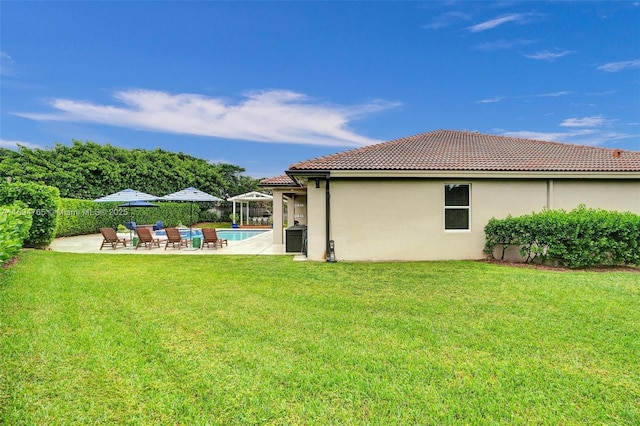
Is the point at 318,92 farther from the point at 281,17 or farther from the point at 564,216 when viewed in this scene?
the point at 564,216

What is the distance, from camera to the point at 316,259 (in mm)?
12367

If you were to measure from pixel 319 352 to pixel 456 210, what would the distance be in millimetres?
9687

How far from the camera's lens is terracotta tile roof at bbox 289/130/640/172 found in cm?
1204

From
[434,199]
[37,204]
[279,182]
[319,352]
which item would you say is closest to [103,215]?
[37,204]

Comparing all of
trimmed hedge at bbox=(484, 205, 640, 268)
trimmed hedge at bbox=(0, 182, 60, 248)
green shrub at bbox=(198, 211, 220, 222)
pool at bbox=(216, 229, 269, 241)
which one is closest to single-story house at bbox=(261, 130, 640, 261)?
trimmed hedge at bbox=(484, 205, 640, 268)

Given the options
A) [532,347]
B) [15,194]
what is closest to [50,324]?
[532,347]

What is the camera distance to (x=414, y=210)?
12266mm

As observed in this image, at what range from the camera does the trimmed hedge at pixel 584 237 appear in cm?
1021

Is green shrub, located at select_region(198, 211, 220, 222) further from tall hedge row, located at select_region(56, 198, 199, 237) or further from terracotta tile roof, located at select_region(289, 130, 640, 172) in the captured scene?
terracotta tile roof, located at select_region(289, 130, 640, 172)

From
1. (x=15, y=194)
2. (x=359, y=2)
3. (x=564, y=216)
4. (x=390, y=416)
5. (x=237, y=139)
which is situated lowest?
(x=390, y=416)

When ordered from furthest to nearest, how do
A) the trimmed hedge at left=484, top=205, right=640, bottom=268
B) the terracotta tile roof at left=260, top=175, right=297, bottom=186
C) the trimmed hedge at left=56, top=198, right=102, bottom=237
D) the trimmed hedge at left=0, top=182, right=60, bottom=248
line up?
the trimmed hedge at left=56, top=198, right=102, bottom=237, the terracotta tile roof at left=260, top=175, right=297, bottom=186, the trimmed hedge at left=0, top=182, right=60, bottom=248, the trimmed hedge at left=484, top=205, right=640, bottom=268

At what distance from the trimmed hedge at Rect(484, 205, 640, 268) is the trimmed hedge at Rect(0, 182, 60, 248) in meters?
18.3

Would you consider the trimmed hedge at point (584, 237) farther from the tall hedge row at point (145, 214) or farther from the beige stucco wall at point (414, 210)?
the tall hedge row at point (145, 214)

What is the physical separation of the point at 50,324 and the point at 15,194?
11.8m
